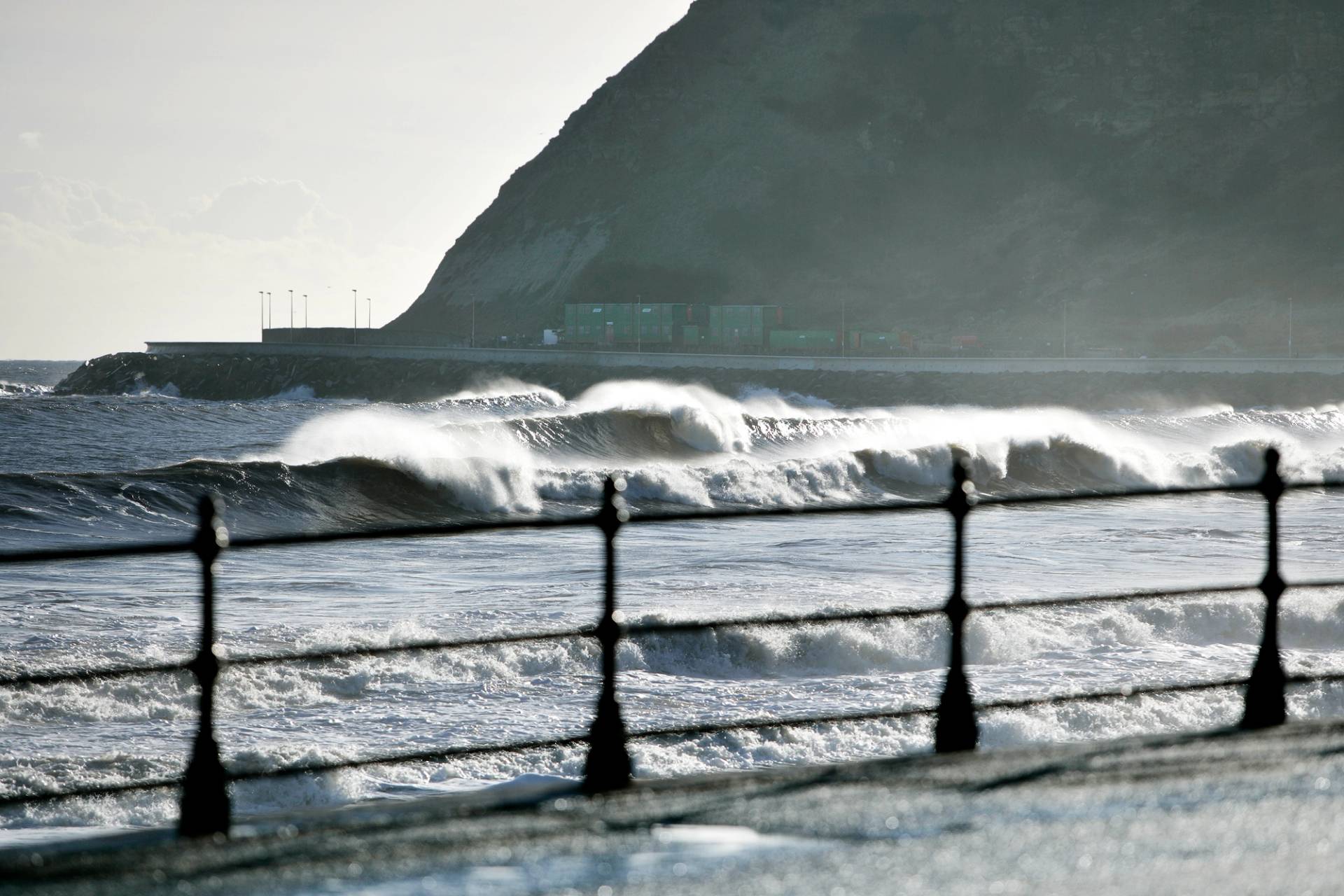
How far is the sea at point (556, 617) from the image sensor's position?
33.2 feet

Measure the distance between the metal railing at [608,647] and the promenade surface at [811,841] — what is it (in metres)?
0.18

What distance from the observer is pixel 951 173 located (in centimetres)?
16025

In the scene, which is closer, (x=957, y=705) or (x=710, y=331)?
(x=957, y=705)

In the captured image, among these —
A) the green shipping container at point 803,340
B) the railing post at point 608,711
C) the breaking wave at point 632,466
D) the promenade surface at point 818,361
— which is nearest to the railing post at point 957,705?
the railing post at point 608,711

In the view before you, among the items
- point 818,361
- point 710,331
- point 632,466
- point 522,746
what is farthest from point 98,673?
point 710,331

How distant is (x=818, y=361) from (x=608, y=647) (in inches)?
3940

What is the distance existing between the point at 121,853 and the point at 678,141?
17341 centimetres

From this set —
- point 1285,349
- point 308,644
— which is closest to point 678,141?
point 1285,349

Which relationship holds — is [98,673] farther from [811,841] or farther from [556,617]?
[556,617]

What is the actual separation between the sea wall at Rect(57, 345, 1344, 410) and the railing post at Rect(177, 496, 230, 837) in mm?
80331

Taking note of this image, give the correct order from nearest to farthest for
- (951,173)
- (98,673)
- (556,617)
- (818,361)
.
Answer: (98,673) < (556,617) < (818,361) < (951,173)

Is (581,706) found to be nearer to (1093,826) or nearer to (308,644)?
(308,644)

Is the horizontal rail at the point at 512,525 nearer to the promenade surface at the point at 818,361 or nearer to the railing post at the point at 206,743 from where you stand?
the railing post at the point at 206,743

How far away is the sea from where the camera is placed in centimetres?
1012
